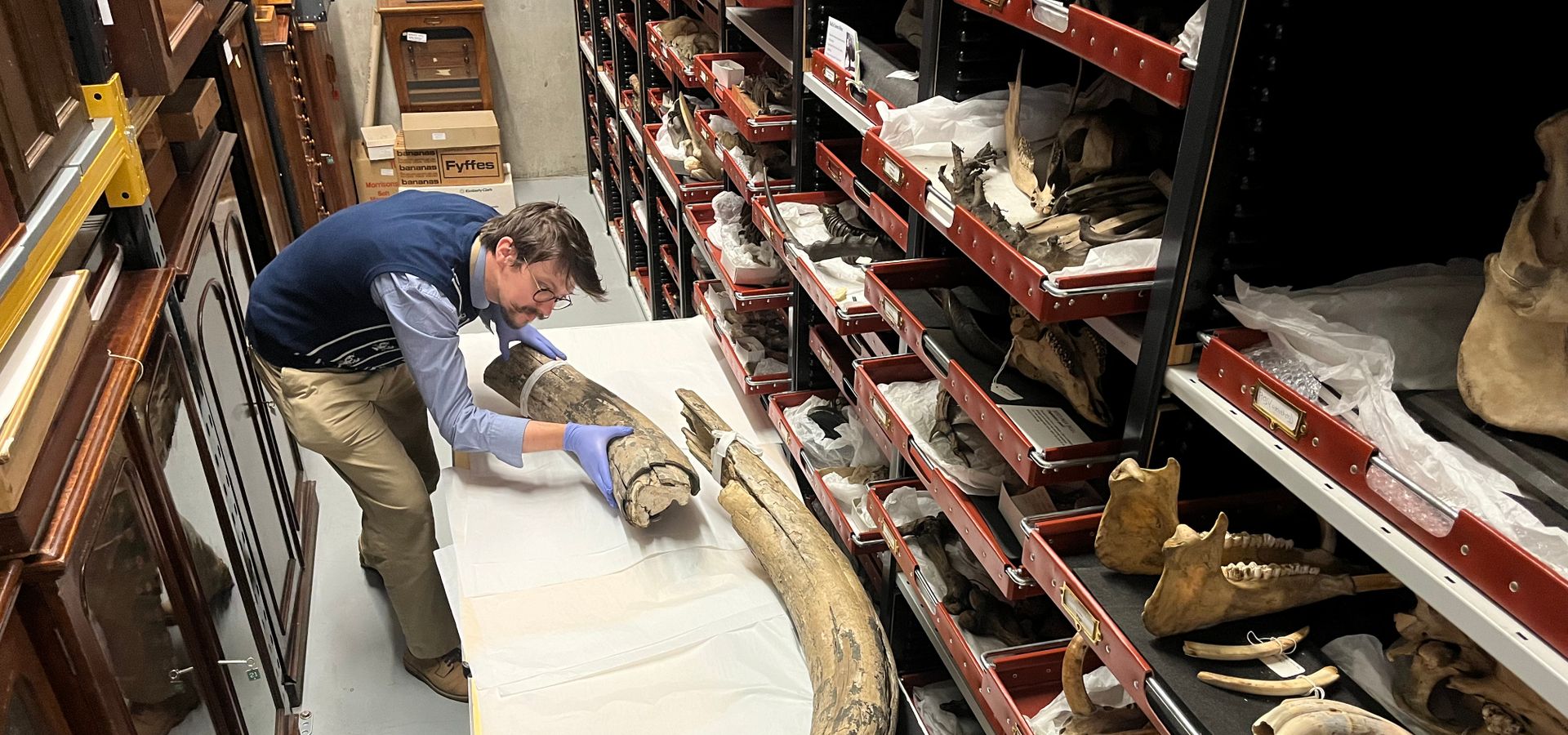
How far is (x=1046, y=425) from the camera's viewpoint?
1610 mm

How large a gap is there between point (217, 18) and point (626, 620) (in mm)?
2590

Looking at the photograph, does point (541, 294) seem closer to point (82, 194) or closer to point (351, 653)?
point (82, 194)

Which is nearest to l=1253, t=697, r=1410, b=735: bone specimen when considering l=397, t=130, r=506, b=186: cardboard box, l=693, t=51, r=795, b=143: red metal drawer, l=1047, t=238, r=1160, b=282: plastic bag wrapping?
l=1047, t=238, r=1160, b=282: plastic bag wrapping

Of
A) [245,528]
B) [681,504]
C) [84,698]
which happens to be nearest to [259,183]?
[245,528]

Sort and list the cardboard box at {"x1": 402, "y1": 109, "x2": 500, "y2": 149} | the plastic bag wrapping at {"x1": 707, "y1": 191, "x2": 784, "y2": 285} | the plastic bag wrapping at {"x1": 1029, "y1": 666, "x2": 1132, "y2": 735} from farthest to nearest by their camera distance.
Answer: the cardboard box at {"x1": 402, "y1": 109, "x2": 500, "y2": 149} < the plastic bag wrapping at {"x1": 707, "y1": 191, "x2": 784, "y2": 285} < the plastic bag wrapping at {"x1": 1029, "y1": 666, "x2": 1132, "y2": 735}

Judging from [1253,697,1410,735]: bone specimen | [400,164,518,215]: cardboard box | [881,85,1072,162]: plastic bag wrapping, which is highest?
[881,85,1072,162]: plastic bag wrapping

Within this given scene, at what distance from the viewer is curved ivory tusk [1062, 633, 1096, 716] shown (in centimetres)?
150

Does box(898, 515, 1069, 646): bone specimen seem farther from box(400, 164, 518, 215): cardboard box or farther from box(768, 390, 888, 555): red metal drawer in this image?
box(400, 164, 518, 215): cardboard box

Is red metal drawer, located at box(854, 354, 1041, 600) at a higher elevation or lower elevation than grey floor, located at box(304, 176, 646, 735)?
higher

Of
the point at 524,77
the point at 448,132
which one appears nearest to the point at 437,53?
the point at 524,77

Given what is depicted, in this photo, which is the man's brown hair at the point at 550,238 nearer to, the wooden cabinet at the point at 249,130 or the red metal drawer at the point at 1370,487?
the wooden cabinet at the point at 249,130

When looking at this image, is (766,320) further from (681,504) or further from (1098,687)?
(1098,687)

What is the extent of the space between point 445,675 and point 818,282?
1.83m

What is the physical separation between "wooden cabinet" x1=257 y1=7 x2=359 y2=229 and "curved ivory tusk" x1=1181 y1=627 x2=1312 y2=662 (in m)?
4.37
